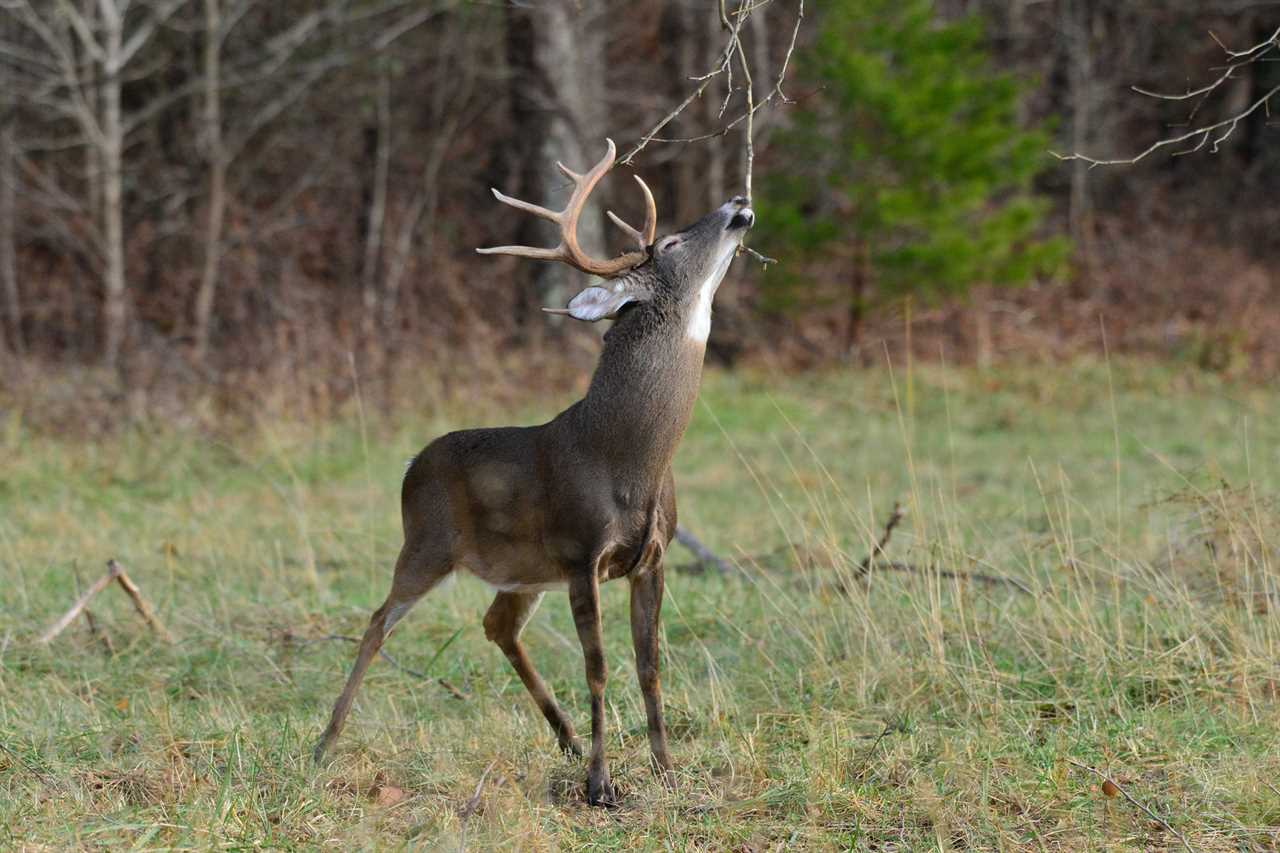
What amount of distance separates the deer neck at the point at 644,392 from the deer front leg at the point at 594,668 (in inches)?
12.4

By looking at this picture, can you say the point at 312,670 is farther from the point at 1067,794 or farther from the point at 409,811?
the point at 1067,794

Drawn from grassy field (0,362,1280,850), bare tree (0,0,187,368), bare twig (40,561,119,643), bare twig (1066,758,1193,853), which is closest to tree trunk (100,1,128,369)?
bare tree (0,0,187,368)

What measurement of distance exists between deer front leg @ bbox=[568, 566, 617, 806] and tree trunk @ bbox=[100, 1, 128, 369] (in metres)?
8.85

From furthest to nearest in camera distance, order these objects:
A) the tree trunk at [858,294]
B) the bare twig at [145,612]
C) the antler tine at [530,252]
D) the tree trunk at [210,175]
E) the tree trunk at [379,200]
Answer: the tree trunk at [379,200] < the tree trunk at [858,294] < the tree trunk at [210,175] < the bare twig at [145,612] < the antler tine at [530,252]

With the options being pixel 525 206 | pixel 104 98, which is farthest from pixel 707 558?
pixel 104 98

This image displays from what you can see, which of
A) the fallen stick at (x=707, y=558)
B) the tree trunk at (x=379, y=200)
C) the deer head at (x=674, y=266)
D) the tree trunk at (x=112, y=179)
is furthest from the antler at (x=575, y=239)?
the tree trunk at (x=379, y=200)

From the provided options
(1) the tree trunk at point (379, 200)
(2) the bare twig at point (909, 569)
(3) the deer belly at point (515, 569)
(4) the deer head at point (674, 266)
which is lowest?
(2) the bare twig at point (909, 569)

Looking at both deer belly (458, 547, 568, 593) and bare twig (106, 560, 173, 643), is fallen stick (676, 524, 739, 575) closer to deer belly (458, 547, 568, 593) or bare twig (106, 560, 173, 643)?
bare twig (106, 560, 173, 643)

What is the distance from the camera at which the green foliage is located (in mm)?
15969

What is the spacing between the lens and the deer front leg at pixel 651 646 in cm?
401

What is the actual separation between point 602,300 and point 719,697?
1.42 metres

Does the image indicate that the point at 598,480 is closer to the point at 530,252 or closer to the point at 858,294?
the point at 530,252

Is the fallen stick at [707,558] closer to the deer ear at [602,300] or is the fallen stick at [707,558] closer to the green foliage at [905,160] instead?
the deer ear at [602,300]

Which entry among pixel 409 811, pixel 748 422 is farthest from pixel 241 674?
pixel 748 422
